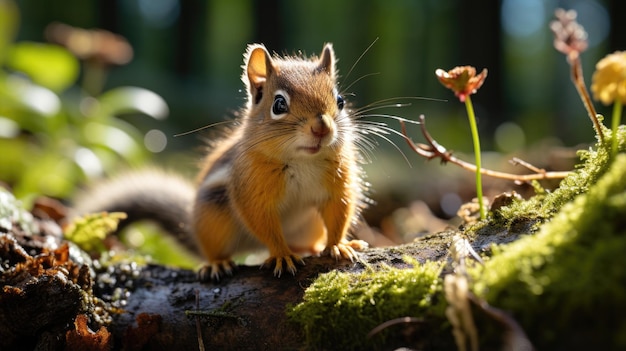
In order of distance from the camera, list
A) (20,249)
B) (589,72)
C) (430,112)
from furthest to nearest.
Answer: (589,72) < (430,112) < (20,249)

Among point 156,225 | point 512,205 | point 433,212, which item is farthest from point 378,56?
point 512,205

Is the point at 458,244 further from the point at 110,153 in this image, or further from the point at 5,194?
the point at 110,153

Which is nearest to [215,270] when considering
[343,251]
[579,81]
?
[343,251]

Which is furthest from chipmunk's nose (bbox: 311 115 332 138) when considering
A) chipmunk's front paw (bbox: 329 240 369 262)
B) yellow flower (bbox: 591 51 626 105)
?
yellow flower (bbox: 591 51 626 105)

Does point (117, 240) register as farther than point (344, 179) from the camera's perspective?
Yes

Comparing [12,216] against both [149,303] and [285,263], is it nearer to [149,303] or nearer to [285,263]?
[149,303]

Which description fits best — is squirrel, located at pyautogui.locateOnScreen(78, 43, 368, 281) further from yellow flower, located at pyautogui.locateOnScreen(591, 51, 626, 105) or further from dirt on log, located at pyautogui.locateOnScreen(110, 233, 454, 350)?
yellow flower, located at pyautogui.locateOnScreen(591, 51, 626, 105)
